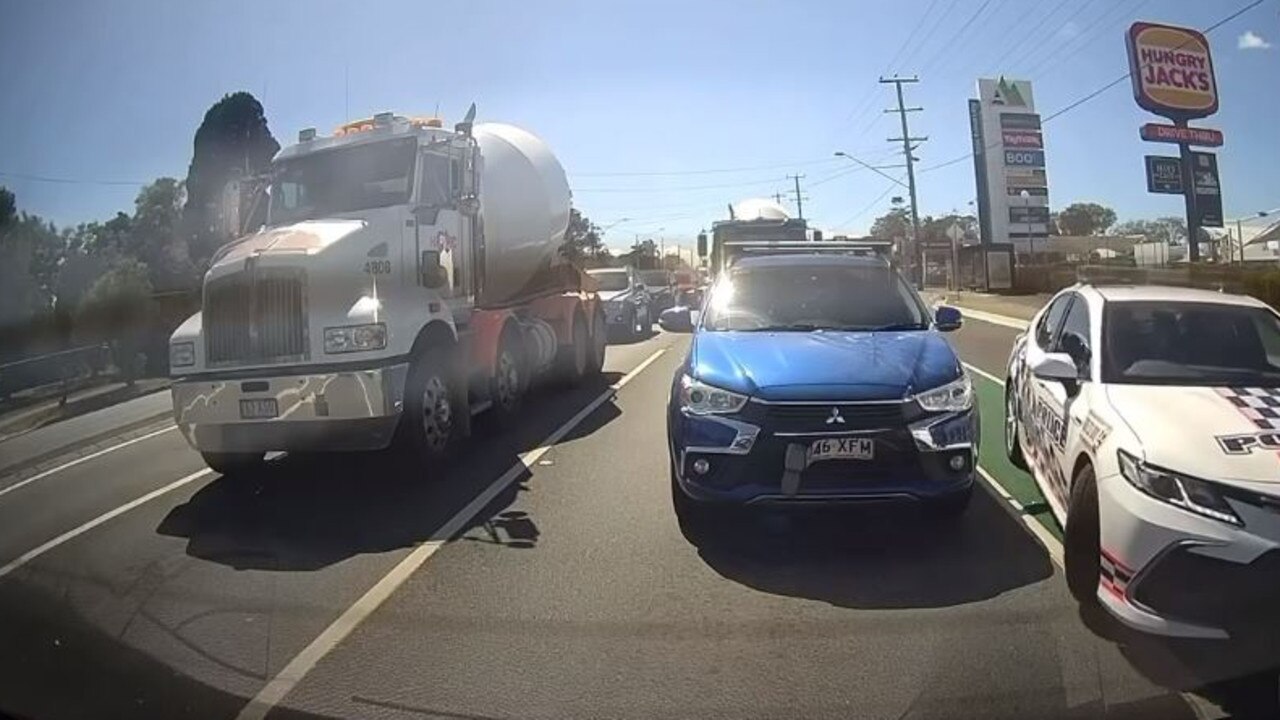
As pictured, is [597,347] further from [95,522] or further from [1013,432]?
[95,522]

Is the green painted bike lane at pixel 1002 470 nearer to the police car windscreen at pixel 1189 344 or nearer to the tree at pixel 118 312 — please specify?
the police car windscreen at pixel 1189 344

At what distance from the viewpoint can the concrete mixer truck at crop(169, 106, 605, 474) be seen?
8180mm

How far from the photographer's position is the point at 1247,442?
429 cm

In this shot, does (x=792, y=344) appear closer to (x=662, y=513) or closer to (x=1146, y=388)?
(x=662, y=513)

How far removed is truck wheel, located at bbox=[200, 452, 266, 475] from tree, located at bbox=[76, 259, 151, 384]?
2.30 m

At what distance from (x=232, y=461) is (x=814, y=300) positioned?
5.30m

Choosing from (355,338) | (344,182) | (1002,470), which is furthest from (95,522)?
(1002,470)

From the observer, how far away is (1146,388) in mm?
5234

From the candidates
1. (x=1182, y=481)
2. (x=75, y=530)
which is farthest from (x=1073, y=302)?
(x=75, y=530)

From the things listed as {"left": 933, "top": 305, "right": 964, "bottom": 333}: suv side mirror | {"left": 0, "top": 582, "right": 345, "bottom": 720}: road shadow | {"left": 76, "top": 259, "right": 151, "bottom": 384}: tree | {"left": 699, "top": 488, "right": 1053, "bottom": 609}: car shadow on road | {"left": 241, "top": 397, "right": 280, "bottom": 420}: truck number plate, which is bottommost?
{"left": 699, "top": 488, "right": 1053, "bottom": 609}: car shadow on road

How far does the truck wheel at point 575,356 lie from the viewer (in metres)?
15.0

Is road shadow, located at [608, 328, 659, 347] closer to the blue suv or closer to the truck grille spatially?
the truck grille

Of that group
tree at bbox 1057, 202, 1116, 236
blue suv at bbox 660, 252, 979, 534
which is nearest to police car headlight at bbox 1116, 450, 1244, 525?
blue suv at bbox 660, 252, 979, 534

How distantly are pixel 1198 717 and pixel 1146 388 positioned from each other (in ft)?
6.37
